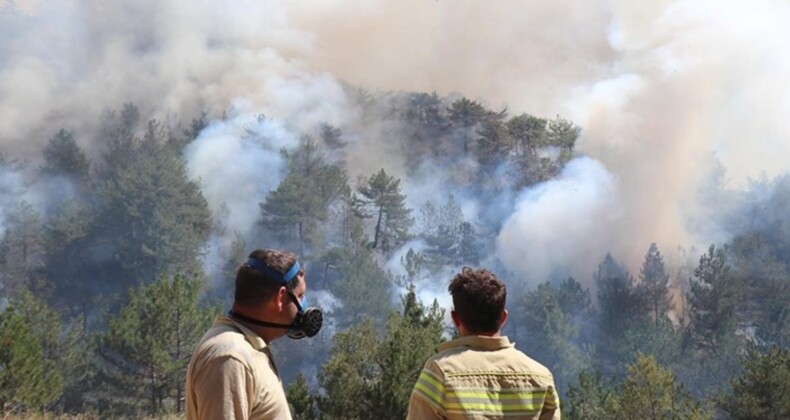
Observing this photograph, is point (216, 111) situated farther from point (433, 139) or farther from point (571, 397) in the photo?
point (571, 397)

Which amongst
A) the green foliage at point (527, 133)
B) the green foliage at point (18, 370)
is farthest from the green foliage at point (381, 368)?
the green foliage at point (527, 133)

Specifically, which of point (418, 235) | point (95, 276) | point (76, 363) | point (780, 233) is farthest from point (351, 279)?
point (780, 233)

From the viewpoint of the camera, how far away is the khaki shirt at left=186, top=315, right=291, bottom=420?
2807mm

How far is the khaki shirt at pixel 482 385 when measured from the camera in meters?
3.04

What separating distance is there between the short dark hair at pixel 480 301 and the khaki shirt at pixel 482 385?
0.06 metres

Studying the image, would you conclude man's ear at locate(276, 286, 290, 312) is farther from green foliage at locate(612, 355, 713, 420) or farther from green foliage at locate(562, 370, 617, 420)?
green foliage at locate(562, 370, 617, 420)

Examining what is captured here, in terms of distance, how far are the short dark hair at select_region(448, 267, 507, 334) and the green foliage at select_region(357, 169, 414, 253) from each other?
47.8m

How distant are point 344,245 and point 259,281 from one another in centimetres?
4782

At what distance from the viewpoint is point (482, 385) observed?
3.09m

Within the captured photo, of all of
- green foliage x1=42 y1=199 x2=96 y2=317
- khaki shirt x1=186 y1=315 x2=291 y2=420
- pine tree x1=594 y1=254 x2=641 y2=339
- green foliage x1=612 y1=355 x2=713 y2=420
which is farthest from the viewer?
pine tree x1=594 y1=254 x2=641 y2=339

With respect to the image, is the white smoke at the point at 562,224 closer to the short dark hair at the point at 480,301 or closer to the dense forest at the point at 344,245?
the dense forest at the point at 344,245

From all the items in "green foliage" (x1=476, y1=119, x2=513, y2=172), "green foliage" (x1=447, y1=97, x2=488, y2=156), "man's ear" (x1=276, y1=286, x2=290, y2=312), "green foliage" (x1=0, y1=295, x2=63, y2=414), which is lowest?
"man's ear" (x1=276, y1=286, x2=290, y2=312)

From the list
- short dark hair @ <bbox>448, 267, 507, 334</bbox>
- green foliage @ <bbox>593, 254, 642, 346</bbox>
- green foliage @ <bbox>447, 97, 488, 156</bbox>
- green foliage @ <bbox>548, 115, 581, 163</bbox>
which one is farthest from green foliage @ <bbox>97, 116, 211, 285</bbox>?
short dark hair @ <bbox>448, 267, 507, 334</bbox>

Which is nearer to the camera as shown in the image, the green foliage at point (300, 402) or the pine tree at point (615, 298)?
the green foliage at point (300, 402)
